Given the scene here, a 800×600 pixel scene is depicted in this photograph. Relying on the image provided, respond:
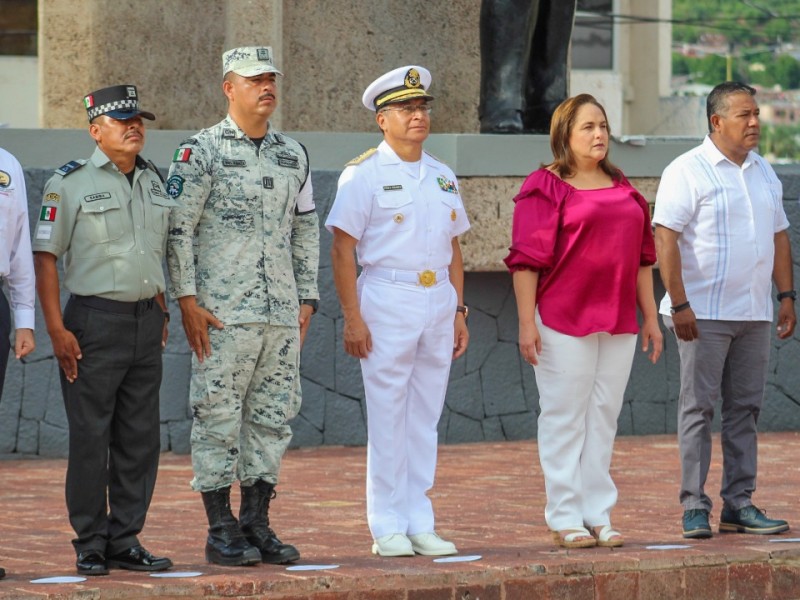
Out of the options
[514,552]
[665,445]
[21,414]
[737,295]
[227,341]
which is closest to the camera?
[227,341]

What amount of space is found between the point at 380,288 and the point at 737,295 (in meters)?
1.43

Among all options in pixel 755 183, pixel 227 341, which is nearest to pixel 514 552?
pixel 227 341

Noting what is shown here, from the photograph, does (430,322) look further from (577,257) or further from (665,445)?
(665,445)

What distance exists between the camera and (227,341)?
18.4ft

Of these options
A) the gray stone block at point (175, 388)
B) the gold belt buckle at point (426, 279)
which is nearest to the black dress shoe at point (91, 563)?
the gold belt buckle at point (426, 279)

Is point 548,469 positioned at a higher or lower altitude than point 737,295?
lower

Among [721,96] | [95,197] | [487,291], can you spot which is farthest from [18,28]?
[95,197]

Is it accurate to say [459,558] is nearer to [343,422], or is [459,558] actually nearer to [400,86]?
[400,86]

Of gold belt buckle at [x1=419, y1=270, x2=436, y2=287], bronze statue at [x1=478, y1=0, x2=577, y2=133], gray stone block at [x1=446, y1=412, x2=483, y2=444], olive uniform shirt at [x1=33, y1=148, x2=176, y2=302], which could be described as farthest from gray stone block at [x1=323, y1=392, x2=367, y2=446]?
olive uniform shirt at [x1=33, y1=148, x2=176, y2=302]

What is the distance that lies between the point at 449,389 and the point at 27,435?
234 cm

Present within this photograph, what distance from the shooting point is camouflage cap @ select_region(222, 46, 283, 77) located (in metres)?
5.66

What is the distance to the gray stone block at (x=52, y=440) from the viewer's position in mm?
9102

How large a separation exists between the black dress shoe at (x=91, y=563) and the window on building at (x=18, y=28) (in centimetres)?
2034

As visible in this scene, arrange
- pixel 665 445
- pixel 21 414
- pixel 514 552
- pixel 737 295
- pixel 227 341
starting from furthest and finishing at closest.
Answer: pixel 665 445
pixel 21 414
pixel 737 295
pixel 514 552
pixel 227 341
